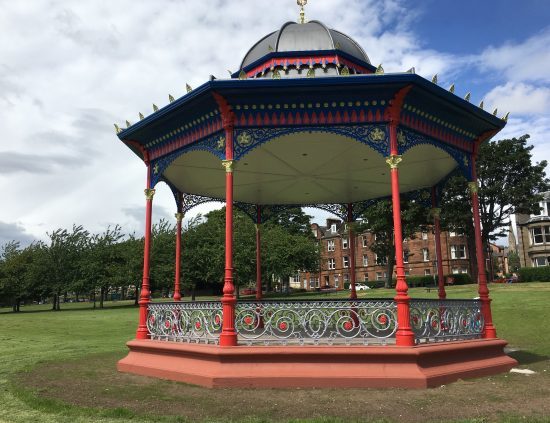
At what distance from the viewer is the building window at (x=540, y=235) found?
177ft

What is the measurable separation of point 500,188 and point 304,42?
33.7 metres

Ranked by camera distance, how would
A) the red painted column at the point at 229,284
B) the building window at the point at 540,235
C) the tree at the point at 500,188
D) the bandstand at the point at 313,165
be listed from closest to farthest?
the bandstand at the point at 313,165 → the red painted column at the point at 229,284 → the tree at the point at 500,188 → the building window at the point at 540,235

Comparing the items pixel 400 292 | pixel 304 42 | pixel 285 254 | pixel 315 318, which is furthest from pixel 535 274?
pixel 315 318

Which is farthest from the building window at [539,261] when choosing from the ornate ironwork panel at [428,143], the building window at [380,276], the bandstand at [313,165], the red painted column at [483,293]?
→ the ornate ironwork panel at [428,143]

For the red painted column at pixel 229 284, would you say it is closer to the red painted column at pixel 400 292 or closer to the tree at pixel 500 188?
the red painted column at pixel 400 292

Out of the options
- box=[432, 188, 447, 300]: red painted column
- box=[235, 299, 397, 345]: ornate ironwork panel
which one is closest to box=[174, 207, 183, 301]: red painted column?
box=[235, 299, 397, 345]: ornate ironwork panel

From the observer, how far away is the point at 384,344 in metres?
8.33

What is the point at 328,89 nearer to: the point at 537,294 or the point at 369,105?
the point at 369,105

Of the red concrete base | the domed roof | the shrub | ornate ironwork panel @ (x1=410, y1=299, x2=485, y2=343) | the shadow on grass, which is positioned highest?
the domed roof

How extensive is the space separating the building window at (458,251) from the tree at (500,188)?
72.5 ft

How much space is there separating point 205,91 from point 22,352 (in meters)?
Answer: 10.3

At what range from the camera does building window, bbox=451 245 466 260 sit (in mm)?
62562

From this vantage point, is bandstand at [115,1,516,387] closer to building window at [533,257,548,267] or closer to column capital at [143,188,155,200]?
column capital at [143,188,155,200]

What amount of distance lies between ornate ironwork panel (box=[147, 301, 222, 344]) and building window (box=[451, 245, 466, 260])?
5908 cm
